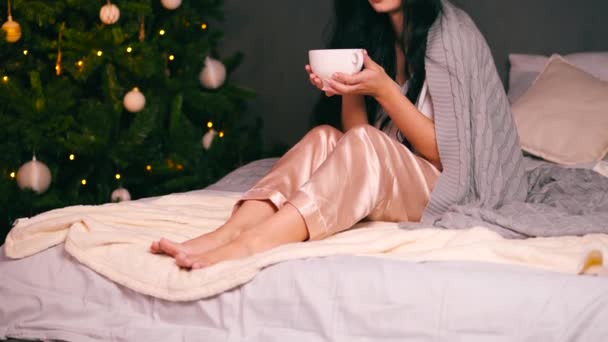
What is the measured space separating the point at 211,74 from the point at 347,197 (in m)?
1.38

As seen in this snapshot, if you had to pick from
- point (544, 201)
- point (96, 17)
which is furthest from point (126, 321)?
point (96, 17)

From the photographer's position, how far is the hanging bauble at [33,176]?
2.47 metres

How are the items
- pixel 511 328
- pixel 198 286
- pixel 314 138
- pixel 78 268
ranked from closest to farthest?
pixel 511 328 < pixel 198 286 < pixel 78 268 < pixel 314 138

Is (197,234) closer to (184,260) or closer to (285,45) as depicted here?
(184,260)

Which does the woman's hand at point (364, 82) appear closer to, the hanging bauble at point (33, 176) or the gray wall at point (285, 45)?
the hanging bauble at point (33, 176)

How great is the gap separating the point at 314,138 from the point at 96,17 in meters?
1.09

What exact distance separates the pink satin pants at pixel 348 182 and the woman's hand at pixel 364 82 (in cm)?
9

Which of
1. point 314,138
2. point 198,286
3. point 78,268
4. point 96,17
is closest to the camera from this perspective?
point 198,286

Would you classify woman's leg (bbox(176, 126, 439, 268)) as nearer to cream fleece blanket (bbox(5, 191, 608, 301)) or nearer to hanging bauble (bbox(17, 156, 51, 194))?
cream fleece blanket (bbox(5, 191, 608, 301))

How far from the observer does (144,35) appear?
289 centimetres

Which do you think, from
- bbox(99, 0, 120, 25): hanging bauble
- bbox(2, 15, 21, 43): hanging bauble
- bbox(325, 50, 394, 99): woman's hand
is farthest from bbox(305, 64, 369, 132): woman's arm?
bbox(2, 15, 21, 43): hanging bauble

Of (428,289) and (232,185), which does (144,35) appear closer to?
(232,185)

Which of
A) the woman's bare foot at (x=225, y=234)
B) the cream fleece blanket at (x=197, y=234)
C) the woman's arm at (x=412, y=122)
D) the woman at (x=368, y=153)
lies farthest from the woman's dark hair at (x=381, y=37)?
the woman's bare foot at (x=225, y=234)

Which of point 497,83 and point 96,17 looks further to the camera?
point 96,17
